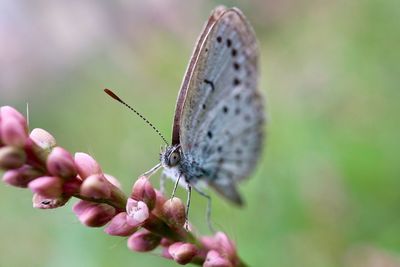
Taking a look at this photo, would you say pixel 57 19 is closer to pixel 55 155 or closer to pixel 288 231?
pixel 288 231

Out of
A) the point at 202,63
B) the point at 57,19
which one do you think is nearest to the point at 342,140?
the point at 202,63

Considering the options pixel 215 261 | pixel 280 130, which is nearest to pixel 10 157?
pixel 215 261

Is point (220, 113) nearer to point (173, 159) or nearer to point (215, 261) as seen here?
point (173, 159)

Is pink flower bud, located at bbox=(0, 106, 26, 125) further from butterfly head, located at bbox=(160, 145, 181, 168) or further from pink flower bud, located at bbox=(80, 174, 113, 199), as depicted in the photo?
butterfly head, located at bbox=(160, 145, 181, 168)

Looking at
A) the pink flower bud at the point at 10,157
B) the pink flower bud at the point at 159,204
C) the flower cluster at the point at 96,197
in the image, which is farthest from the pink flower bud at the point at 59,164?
the pink flower bud at the point at 159,204

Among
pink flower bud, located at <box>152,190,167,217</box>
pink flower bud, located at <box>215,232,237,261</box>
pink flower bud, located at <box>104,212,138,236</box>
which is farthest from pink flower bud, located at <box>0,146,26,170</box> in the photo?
pink flower bud, located at <box>215,232,237,261</box>
